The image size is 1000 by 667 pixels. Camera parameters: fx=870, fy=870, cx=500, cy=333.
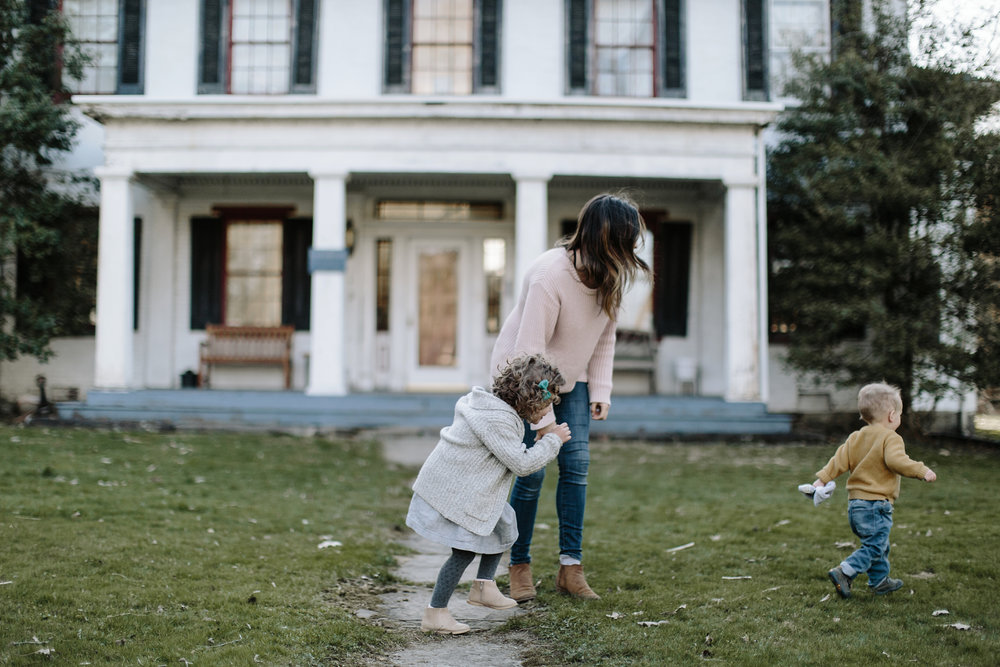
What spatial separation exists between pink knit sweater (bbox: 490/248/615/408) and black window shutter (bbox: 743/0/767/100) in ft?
32.2

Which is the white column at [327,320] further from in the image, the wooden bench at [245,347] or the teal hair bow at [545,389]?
the teal hair bow at [545,389]

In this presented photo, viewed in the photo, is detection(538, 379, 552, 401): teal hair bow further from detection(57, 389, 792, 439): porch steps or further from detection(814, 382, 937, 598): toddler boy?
detection(57, 389, 792, 439): porch steps

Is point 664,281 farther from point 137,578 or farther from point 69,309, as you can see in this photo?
point 137,578

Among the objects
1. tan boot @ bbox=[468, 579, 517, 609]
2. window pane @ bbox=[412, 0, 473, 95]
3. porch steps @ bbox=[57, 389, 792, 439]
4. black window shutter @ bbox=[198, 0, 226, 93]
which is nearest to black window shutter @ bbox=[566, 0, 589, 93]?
window pane @ bbox=[412, 0, 473, 95]

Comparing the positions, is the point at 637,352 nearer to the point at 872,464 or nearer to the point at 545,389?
→ the point at 872,464

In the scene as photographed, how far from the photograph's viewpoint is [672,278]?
1383 centimetres

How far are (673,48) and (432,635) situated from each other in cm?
1108

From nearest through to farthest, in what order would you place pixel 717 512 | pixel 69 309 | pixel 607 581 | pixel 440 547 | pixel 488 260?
1. pixel 607 581
2. pixel 440 547
3. pixel 717 512
4. pixel 69 309
5. pixel 488 260

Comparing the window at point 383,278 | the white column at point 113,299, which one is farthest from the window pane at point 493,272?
the white column at point 113,299

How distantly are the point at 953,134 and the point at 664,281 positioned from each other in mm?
4717

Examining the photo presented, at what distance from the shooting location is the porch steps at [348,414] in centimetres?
1134

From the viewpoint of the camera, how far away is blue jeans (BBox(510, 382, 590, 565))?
4199 mm

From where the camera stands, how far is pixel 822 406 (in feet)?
43.8

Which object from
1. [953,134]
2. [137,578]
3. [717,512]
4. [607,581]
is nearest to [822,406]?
[953,134]
